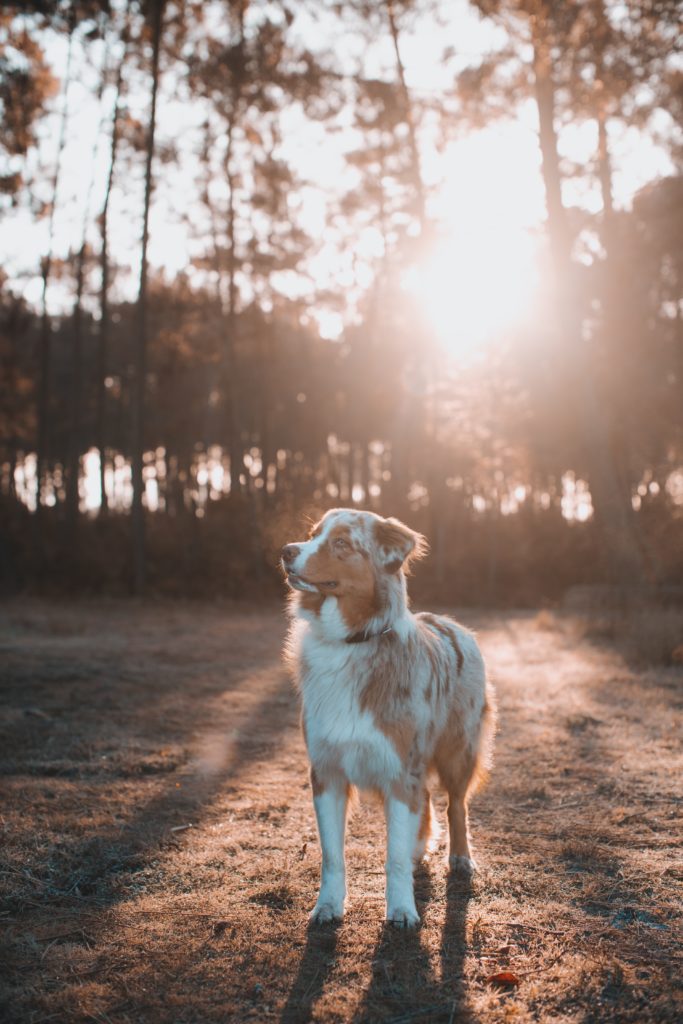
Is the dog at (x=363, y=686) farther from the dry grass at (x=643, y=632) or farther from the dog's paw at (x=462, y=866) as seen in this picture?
the dry grass at (x=643, y=632)

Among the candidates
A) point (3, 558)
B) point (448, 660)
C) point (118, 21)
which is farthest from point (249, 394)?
point (448, 660)

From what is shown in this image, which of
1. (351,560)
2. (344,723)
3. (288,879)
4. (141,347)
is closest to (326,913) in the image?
(288,879)

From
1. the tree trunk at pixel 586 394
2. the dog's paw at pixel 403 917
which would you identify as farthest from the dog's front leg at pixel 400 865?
the tree trunk at pixel 586 394

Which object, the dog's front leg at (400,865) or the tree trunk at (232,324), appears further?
the tree trunk at (232,324)

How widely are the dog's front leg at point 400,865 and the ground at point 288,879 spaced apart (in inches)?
3.5

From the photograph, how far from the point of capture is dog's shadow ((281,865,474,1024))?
306 cm

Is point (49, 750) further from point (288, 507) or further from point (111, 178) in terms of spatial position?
point (111, 178)

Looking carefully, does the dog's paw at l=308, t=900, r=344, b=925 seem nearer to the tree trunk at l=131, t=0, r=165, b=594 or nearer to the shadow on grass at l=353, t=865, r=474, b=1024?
the shadow on grass at l=353, t=865, r=474, b=1024

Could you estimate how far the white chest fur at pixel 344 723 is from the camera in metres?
3.91

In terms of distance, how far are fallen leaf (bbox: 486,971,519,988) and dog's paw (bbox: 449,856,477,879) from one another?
1160 millimetres

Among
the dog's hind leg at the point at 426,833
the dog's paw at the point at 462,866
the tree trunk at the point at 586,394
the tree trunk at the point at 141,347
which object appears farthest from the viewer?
the tree trunk at the point at 141,347

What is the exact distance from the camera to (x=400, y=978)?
3342mm

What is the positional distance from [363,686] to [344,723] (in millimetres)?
194

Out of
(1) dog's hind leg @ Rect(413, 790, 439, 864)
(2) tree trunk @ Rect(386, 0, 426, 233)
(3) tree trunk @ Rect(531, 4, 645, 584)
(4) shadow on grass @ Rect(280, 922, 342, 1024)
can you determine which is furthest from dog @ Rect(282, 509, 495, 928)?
(2) tree trunk @ Rect(386, 0, 426, 233)
